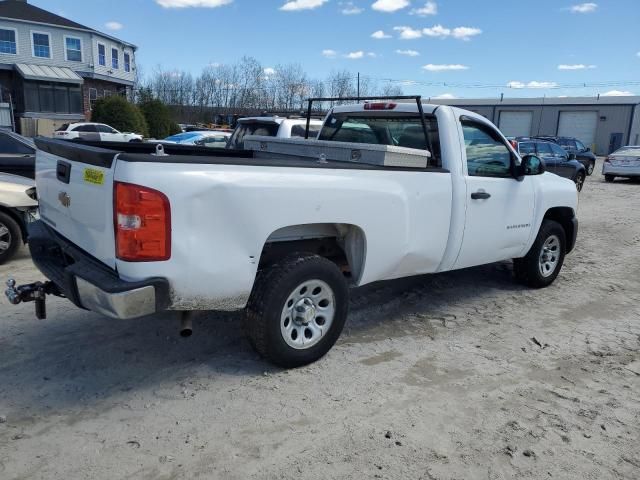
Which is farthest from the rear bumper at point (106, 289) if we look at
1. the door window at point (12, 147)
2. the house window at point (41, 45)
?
the house window at point (41, 45)

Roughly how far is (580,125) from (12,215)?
58711 mm

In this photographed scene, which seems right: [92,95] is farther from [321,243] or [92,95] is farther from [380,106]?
[321,243]

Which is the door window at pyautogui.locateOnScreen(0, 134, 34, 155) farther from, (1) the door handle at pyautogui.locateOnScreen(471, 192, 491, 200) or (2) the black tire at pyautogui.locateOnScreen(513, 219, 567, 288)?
(2) the black tire at pyautogui.locateOnScreen(513, 219, 567, 288)

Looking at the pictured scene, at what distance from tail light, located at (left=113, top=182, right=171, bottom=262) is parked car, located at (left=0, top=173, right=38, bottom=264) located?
4.13 meters

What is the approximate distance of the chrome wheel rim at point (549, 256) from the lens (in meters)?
6.26

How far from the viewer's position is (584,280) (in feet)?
22.6

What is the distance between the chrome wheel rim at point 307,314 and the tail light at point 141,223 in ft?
3.42

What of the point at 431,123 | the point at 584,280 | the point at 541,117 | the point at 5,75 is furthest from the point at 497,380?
the point at 541,117

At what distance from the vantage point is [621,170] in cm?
2106

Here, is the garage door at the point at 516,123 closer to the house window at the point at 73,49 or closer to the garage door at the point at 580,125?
the garage door at the point at 580,125

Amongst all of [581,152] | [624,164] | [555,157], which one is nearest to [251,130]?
[555,157]

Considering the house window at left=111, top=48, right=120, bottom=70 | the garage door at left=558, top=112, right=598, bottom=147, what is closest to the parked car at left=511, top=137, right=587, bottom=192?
the house window at left=111, top=48, right=120, bottom=70

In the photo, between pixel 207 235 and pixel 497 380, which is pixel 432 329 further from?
pixel 207 235

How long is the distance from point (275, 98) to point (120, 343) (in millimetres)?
60475
